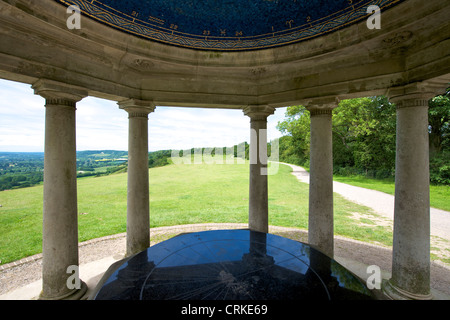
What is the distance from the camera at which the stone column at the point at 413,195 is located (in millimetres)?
12938

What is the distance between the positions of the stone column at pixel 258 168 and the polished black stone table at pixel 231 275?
6056mm

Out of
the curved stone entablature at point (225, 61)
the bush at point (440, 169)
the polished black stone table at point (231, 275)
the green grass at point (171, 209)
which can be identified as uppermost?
the curved stone entablature at point (225, 61)

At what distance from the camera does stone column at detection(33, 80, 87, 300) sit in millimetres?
12969

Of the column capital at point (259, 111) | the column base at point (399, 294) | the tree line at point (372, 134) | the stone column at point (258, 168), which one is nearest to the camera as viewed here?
the column base at point (399, 294)

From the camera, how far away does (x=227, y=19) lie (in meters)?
14.8

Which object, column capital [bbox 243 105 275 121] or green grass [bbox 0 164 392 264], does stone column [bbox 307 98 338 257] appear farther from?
green grass [bbox 0 164 392 264]

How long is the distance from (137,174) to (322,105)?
49.1 ft

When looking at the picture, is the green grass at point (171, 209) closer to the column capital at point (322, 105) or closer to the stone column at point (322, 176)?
the stone column at point (322, 176)

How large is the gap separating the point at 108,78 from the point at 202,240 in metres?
12.5

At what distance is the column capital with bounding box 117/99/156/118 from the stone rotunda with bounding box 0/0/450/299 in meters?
0.11

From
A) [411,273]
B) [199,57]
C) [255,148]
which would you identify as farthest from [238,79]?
[411,273]

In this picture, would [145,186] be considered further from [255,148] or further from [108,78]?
[255,148]

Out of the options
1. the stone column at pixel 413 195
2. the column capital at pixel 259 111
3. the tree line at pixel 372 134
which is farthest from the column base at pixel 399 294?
the tree line at pixel 372 134

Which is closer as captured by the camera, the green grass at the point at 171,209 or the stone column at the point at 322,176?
the stone column at the point at 322,176
